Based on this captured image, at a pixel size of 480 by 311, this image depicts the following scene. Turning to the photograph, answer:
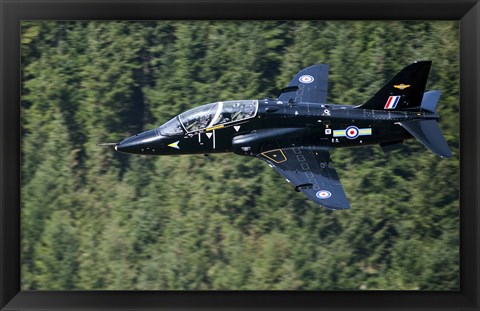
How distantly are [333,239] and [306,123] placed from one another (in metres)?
2.93

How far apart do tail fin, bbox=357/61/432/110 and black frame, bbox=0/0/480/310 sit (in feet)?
6.00

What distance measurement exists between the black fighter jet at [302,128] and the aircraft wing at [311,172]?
0.07ft

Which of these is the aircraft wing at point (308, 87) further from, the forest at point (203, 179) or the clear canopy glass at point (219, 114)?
the clear canopy glass at point (219, 114)

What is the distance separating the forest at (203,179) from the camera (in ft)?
56.3

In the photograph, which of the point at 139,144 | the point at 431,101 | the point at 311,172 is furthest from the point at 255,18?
the point at 431,101

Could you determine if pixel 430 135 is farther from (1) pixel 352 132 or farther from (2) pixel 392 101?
(1) pixel 352 132

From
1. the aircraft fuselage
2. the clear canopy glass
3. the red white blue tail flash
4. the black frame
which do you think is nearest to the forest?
the red white blue tail flash

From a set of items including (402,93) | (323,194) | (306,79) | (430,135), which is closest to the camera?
(323,194)

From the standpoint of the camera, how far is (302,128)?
54.4 ft

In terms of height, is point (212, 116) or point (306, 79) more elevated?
point (306, 79)

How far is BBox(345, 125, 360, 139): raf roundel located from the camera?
16531 mm

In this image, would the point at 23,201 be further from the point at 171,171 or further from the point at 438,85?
the point at 438,85

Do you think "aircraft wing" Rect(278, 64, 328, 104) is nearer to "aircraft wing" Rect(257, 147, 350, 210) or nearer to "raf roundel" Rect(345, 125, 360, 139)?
"raf roundel" Rect(345, 125, 360, 139)

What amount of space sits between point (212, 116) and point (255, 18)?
299cm
